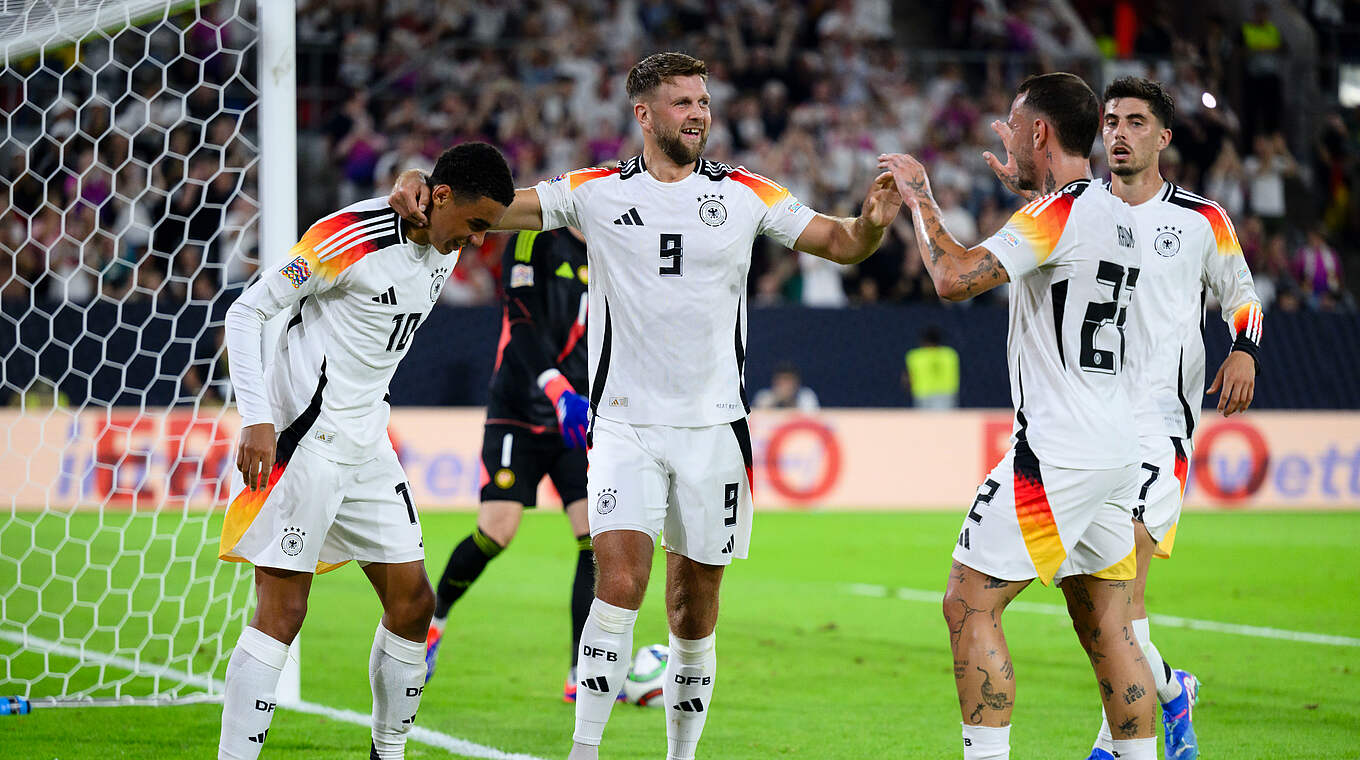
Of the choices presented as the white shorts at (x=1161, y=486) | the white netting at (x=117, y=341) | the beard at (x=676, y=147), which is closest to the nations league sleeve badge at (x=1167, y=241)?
the white shorts at (x=1161, y=486)

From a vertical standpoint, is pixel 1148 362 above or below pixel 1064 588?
above

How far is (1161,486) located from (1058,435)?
48.0 inches

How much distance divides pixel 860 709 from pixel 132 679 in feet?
11.2

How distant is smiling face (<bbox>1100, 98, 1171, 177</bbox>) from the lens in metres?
5.29

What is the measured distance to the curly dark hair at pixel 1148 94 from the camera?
17.2 feet

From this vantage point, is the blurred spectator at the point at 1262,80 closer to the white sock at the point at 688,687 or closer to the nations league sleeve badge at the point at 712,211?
the nations league sleeve badge at the point at 712,211

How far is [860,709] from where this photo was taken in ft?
21.5

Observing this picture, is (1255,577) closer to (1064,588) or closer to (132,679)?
(1064,588)

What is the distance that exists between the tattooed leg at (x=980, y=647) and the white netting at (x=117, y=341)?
3.65 meters

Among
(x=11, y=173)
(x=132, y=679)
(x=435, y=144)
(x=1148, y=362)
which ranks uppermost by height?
(x=435, y=144)

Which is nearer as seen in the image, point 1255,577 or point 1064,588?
point 1064,588

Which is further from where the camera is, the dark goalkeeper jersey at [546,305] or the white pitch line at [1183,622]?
the white pitch line at [1183,622]

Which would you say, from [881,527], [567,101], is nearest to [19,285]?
[567,101]

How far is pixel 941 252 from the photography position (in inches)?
169
